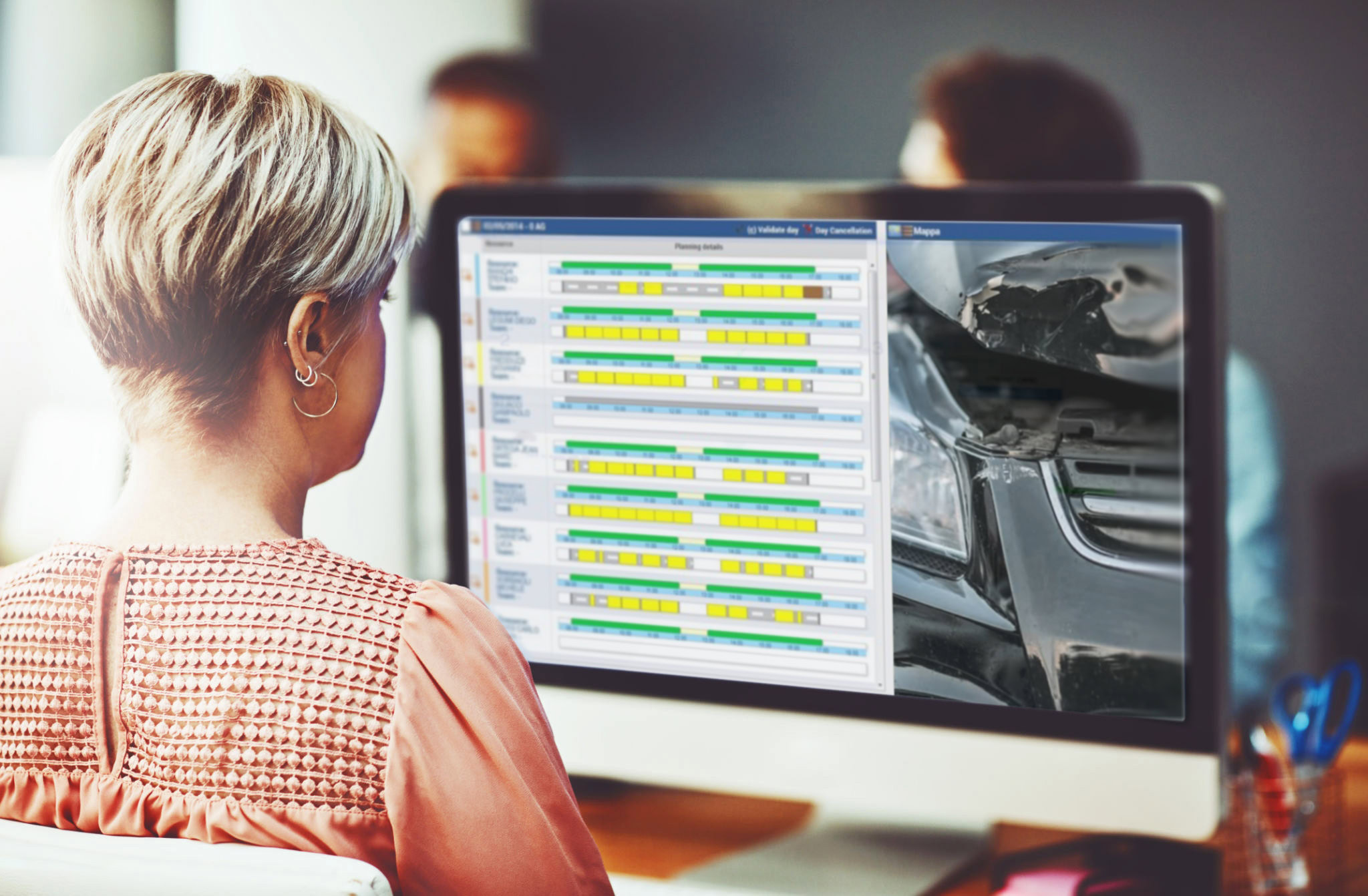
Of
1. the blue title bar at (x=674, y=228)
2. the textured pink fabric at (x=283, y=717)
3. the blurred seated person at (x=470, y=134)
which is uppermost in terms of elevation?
the blurred seated person at (x=470, y=134)

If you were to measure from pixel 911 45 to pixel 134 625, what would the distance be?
6.48 feet

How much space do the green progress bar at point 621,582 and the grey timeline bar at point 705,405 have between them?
0.13 meters

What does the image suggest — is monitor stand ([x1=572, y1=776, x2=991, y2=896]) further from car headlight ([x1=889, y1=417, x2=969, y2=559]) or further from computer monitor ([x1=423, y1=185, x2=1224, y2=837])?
car headlight ([x1=889, y1=417, x2=969, y2=559])

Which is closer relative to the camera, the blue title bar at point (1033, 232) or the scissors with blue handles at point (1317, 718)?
the blue title bar at point (1033, 232)

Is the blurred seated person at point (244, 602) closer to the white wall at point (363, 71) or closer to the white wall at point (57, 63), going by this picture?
the white wall at point (363, 71)

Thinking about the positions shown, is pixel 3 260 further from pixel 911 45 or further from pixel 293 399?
pixel 911 45

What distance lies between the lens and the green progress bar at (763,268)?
36.1 inches

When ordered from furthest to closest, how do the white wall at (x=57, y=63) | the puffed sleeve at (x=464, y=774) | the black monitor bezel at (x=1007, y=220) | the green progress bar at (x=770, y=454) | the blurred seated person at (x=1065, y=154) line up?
the blurred seated person at (x=1065, y=154) < the white wall at (x=57, y=63) < the green progress bar at (x=770, y=454) < the black monitor bezel at (x=1007, y=220) < the puffed sleeve at (x=464, y=774)

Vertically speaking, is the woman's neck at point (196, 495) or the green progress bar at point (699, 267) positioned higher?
the green progress bar at point (699, 267)

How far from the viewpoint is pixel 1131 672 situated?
34.0 inches

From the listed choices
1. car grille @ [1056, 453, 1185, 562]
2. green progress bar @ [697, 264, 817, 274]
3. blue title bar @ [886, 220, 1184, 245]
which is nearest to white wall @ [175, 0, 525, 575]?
green progress bar @ [697, 264, 817, 274]

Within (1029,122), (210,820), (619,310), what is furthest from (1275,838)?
(1029,122)

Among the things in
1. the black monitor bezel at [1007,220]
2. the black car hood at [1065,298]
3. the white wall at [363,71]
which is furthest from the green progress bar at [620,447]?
the white wall at [363,71]

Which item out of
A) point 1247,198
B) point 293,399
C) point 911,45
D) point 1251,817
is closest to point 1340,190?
point 1247,198
